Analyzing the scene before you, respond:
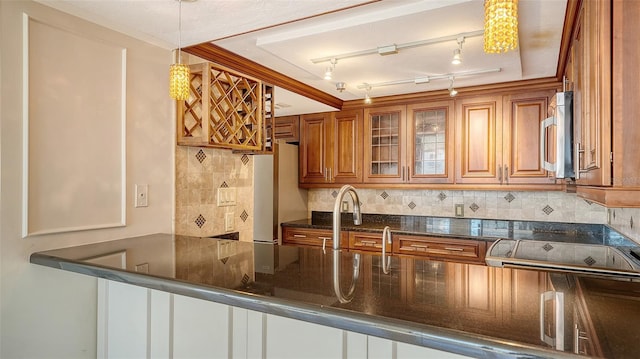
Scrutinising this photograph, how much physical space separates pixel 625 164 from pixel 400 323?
80cm

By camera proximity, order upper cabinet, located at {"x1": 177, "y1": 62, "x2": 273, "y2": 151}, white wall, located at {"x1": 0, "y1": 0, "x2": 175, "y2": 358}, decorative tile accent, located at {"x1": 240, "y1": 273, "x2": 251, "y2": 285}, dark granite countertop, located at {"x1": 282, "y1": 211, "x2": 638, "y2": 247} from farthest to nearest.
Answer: dark granite countertop, located at {"x1": 282, "y1": 211, "x2": 638, "y2": 247}
upper cabinet, located at {"x1": 177, "y1": 62, "x2": 273, "y2": 151}
white wall, located at {"x1": 0, "y1": 0, "x2": 175, "y2": 358}
decorative tile accent, located at {"x1": 240, "y1": 273, "x2": 251, "y2": 285}

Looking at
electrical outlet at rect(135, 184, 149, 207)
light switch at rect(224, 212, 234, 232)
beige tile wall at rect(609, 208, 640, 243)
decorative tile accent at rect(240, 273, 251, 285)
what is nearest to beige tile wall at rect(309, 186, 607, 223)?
beige tile wall at rect(609, 208, 640, 243)

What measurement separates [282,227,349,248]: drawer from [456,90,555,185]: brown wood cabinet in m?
1.29

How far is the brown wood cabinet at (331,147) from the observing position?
12.3 ft

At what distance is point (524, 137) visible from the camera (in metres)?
3.00

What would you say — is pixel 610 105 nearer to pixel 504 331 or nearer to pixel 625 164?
pixel 625 164


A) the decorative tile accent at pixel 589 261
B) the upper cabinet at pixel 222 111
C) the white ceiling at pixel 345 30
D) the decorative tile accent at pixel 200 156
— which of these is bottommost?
the decorative tile accent at pixel 589 261

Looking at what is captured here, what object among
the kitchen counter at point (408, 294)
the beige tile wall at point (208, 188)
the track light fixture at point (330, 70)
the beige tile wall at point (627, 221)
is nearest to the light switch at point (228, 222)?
the beige tile wall at point (208, 188)

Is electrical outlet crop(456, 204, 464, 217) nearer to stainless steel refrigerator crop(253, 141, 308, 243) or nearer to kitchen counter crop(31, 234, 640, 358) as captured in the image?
stainless steel refrigerator crop(253, 141, 308, 243)

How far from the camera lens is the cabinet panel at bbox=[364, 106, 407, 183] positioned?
3.50 m

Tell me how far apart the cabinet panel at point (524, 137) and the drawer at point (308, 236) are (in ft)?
5.12

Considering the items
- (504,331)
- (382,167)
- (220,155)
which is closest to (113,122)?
(220,155)

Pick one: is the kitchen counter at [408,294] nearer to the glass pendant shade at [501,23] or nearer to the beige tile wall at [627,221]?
the glass pendant shade at [501,23]

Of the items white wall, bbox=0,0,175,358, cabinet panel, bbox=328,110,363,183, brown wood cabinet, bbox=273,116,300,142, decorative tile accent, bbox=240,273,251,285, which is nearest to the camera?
decorative tile accent, bbox=240,273,251,285
